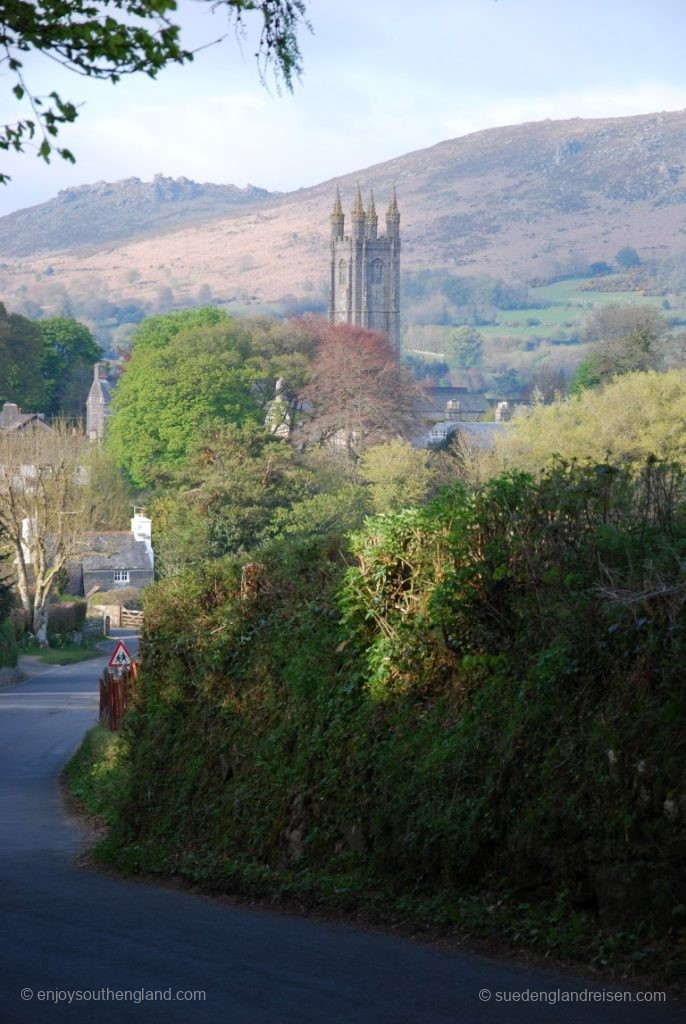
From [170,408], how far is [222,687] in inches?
3012

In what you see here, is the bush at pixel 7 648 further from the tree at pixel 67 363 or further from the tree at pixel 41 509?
the tree at pixel 67 363

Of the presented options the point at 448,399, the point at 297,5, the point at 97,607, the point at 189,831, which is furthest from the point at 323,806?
the point at 448,399

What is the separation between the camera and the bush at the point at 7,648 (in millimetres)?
48875

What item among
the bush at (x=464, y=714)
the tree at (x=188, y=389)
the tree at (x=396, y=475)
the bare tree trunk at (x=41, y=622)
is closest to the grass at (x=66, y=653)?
the bare tree trunk at (x=41, y=622)

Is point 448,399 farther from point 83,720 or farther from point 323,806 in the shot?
point 323,806

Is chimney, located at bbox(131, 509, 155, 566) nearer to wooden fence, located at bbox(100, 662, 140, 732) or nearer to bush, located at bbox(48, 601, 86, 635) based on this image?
bush, located at bbox(48, 601, 86, 635)

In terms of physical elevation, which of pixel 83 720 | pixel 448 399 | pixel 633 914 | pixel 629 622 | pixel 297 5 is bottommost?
pixel 83 720

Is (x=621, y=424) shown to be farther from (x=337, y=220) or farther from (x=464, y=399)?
(x=337, y=220)

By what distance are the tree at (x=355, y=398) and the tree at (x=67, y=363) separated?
1406 inches

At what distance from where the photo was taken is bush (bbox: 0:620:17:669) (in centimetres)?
4888

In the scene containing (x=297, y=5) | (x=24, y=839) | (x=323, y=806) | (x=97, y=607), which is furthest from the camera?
(x=97, y=607)

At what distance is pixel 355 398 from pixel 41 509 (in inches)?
1553

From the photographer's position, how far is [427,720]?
1091 cm

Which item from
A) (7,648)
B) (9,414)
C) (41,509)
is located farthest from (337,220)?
(7,648)
